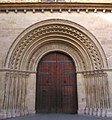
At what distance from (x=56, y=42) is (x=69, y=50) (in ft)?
2.57

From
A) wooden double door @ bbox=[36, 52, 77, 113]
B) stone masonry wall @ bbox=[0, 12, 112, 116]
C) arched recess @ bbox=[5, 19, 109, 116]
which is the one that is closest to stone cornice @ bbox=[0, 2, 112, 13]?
stone masonry wall @ bbox=[0, 12, 112, 116]

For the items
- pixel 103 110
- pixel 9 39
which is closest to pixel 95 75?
pixel 103 110

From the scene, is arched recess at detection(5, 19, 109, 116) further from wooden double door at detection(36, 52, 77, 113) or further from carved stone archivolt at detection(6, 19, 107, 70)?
wooden double door at detection(36, 52, 77, 113)

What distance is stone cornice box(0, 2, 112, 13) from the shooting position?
26.6 feet

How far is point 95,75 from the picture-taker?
7.93 m

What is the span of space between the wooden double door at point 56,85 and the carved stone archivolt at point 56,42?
18.0 inches

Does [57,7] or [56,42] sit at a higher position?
[57,7]

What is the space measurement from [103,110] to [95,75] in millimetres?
1559

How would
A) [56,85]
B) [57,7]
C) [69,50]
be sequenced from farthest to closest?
1. [69,50]
2. [56,85]
3. [57,7]

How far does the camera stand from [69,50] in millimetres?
8805

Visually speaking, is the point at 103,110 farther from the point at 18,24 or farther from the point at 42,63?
the point at 18,24

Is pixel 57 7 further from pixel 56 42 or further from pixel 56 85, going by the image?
pixel 56 85

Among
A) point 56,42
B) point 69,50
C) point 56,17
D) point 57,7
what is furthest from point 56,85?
point 57,7

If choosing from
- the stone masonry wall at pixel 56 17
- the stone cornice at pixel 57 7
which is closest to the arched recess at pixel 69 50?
the stone masonry wall at pixel 56 17
